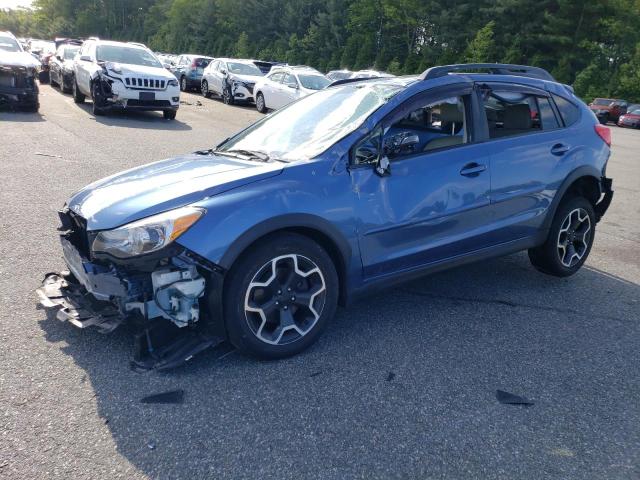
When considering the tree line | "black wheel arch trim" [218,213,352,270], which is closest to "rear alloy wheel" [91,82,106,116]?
"black wheel arch trim" [218,213,352,270]

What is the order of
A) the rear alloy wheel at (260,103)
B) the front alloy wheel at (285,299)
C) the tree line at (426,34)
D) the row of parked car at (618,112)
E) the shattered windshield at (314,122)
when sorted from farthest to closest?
the tree line at (426,34), the row of parked car at (618,112), the rear alloy wheel at (260,103), the shattered windshield at (314,122), the front alloy wheel at (285,299)

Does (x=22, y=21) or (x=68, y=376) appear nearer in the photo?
(x=68, y=376)

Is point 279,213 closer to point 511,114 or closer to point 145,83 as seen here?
point 511,114

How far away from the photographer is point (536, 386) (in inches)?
135

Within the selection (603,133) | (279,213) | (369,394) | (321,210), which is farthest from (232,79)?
(369,394)

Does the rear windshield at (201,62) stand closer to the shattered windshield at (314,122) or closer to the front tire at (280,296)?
the shattered windshield at (314,122)

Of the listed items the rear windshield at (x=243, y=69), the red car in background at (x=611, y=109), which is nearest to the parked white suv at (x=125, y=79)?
the rear windshield at (x=243, y=69)

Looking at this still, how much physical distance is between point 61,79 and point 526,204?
62.0 feet

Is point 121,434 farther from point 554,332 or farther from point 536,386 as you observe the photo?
point 554,332

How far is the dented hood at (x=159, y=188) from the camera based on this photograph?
133 inches

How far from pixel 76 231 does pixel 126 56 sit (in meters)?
12.6

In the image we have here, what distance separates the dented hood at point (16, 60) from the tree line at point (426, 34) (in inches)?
1273

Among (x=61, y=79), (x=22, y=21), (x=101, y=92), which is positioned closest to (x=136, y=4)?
(x=22, y=21)

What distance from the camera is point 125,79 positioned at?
13938 millimetres
